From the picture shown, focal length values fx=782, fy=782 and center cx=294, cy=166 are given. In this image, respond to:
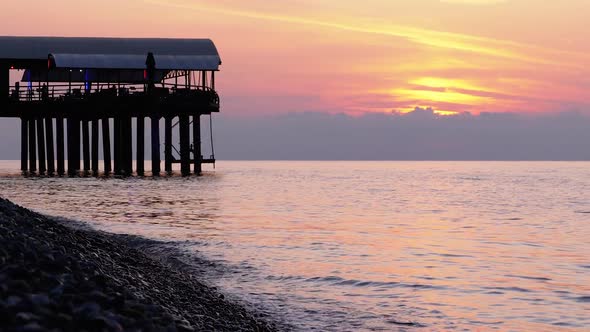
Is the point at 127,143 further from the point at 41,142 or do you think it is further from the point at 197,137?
the point at 41,142

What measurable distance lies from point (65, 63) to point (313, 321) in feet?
164

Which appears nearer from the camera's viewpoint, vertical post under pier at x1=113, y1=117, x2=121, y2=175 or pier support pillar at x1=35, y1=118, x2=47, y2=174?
vertical post under pier at x1=113, y1=117, x2=121, y2=175

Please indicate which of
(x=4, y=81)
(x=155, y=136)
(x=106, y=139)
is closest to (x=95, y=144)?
(x=106, y=139)

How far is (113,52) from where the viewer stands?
59.7 m

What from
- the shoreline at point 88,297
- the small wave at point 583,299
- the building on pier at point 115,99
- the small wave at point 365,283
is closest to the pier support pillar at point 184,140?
the building on pier at point 115,99

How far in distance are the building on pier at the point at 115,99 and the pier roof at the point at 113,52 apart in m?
0.07

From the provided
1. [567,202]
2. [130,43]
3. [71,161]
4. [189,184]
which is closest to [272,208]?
[189,184]

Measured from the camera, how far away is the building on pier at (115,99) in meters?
53.5

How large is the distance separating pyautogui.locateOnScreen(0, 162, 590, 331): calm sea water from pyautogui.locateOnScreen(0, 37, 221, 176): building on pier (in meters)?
10.1

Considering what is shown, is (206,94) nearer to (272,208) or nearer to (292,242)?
(272,208)

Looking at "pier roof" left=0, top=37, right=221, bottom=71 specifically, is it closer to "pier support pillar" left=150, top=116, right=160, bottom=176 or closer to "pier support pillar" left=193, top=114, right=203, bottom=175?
"pier support pillar" left=193, top=114, right=203, bottom=175

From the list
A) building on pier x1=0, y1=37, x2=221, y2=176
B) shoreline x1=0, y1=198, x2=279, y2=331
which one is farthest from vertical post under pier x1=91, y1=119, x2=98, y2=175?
shoreline x1=0, y1=198, x2=279, y2=331

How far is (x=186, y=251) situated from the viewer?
1992 cm

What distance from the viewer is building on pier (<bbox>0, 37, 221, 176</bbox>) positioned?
175ft
